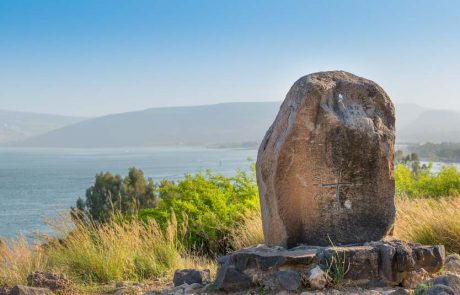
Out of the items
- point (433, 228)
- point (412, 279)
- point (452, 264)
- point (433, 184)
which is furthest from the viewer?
point (433, 184)

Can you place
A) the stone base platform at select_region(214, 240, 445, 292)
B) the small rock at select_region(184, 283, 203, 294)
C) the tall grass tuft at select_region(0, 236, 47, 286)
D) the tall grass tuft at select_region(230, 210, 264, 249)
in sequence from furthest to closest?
the tall grass tuft at select_region(230, 210, 264, 249) < the tall grass tuft at select_region(0, 236, 47, 286) < the small rock at select_region(184, 283, 203, 294) < the stone base platform at select_region(214, 240, 445, 292)

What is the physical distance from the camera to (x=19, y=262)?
7.49 meters

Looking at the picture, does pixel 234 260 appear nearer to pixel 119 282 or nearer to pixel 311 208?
pixel 311 208

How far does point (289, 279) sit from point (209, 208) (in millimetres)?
7518

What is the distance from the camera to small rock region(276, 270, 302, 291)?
5680mm

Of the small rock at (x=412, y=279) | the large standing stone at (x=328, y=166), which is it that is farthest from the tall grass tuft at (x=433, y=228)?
the small rock at (x=412, y=279)

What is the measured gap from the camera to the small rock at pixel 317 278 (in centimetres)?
566

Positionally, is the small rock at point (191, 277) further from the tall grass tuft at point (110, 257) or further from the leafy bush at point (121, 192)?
the leafy bush at point (121, 192)

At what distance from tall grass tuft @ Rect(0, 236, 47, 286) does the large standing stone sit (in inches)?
121

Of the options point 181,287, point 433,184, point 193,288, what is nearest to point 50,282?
point 181,287

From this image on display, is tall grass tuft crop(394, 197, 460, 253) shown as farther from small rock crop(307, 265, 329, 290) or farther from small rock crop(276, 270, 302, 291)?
small rock crop(276, 270, 302, 291)

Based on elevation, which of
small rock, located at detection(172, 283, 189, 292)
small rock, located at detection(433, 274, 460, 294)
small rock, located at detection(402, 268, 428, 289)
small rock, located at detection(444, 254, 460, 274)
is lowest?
small rock, located at detection(172, 283, 189, 292)

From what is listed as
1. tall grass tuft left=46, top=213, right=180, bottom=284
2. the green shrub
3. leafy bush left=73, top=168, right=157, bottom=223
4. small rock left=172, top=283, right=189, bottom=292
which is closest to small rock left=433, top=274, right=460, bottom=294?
small rock left=172, top=283, right=189, bottom=292

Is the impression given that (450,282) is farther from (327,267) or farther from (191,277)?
(191,277)
